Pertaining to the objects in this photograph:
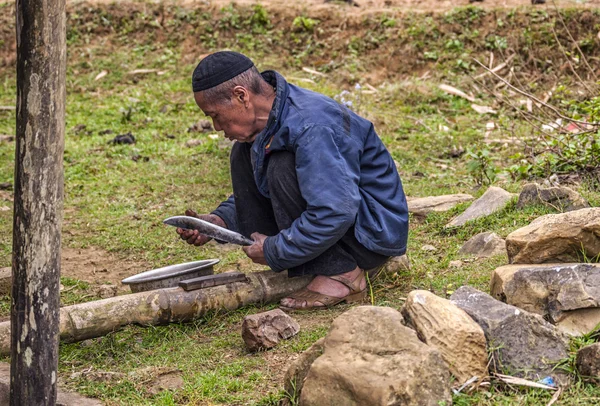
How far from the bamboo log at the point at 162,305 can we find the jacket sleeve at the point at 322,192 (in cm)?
42

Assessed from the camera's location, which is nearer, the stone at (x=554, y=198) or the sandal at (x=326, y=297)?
the sandal at (x=326, y=297)

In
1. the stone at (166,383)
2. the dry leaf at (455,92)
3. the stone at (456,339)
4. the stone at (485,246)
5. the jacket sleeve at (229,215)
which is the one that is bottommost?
the dry leaf at (455,92)

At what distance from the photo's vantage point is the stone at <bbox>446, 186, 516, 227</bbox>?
5465 mm

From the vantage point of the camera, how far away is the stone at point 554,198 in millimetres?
5074

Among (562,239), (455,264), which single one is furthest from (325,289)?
(562,239)

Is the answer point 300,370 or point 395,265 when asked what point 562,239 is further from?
point 300,370

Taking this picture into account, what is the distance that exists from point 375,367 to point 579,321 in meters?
1.07

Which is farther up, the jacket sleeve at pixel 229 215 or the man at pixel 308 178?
the man at pixel 308 178

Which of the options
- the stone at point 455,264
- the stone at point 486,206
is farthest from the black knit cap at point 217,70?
the stone at point 486,206

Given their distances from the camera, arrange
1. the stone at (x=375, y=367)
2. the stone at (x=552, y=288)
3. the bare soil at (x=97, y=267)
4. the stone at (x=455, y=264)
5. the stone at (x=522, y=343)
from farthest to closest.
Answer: the bare soil at (x=97, y=267), the stone at (x=455, y=264), the stone at (x=552, y=288), the stone at (x=522, y=343), the stone at (x=375, y=367)

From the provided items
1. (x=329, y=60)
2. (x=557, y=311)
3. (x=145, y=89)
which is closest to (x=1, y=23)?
(x=145, y=89)

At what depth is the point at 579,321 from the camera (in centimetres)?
345

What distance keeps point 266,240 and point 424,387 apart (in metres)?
1.50

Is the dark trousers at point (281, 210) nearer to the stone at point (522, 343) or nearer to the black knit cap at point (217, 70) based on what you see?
the black knit cap at point (217, 70)
